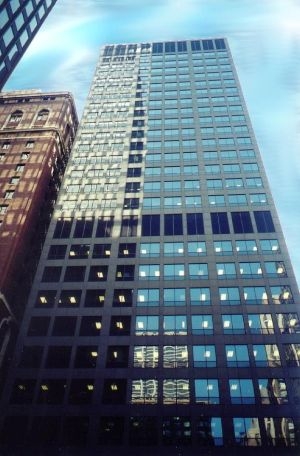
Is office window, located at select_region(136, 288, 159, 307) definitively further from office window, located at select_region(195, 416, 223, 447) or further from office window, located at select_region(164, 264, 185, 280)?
office window, located at select_region(195, 416, 223, 447)

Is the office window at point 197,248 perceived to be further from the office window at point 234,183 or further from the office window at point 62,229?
the office window at point 62,229

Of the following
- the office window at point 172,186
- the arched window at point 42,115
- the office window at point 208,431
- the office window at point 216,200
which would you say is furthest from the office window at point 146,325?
the arched window at point 42,115

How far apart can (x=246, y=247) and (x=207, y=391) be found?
22.5 metres

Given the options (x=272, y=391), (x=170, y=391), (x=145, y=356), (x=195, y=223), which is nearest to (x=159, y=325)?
(x=145, y=356)

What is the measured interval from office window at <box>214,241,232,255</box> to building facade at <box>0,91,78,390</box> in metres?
29.5

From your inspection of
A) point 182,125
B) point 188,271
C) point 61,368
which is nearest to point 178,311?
point 188,271

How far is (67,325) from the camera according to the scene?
167ft

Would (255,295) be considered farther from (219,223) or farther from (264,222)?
(219,223)

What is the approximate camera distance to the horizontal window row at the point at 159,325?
48.9 metres

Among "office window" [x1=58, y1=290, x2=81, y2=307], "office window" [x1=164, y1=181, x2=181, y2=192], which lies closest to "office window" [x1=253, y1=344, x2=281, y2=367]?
"office window" [x1=58, y1=290, x2=81, y2=307]

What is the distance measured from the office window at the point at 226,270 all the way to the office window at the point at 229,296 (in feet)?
6.48

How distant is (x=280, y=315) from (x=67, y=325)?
2732cm

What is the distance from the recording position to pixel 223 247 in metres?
58.5

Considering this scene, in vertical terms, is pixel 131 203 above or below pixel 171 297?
above
